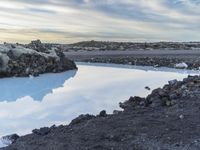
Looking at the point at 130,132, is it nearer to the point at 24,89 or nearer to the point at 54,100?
the point at 54,100

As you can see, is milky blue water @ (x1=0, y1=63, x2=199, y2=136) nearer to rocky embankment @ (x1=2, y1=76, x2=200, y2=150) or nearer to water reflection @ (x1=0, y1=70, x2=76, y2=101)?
water reflection @ (x1=0, y1=70, x2=76, y2=101)

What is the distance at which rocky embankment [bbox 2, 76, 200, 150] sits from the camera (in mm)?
8391

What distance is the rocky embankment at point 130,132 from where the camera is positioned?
27.5ft

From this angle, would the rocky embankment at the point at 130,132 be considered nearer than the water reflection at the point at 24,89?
Yes

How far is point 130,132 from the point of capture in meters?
9.12

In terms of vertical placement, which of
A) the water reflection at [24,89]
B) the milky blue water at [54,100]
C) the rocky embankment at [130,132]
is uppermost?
the rocky embankment at [130,132]

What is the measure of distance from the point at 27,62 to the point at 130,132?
66.1 feet

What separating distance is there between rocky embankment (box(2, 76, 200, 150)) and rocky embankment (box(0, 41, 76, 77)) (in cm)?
1599

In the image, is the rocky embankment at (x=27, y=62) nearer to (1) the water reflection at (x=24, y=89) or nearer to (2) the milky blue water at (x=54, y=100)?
(1) the water reflection at (x=24, y=89)

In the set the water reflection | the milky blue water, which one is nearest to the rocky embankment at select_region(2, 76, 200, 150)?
the milky blue water

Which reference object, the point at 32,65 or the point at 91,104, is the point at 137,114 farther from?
the point at 32,65

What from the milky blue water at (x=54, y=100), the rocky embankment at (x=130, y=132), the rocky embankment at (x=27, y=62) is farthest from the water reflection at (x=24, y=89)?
the rocky embankment at (x=130, y=132)

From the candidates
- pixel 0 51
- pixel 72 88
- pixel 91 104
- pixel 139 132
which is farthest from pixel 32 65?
pixel 139 132

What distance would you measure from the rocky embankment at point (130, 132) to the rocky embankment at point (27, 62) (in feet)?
52.5
